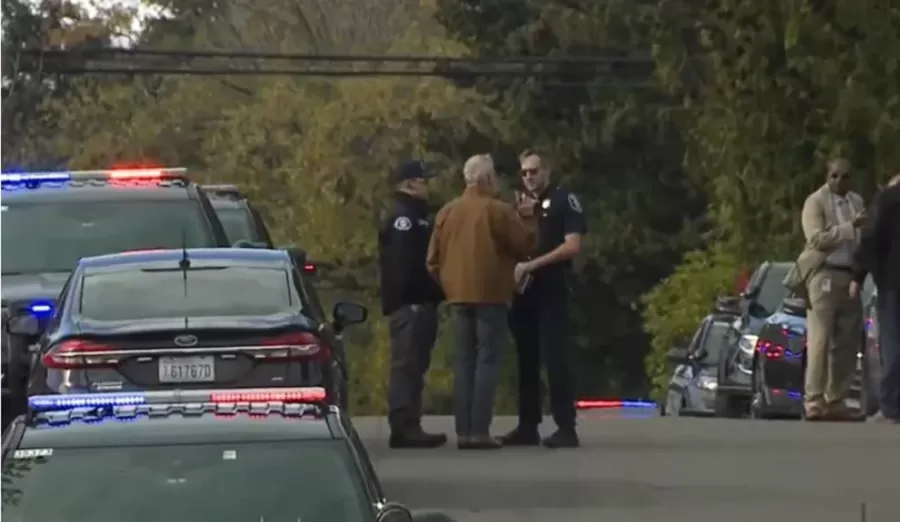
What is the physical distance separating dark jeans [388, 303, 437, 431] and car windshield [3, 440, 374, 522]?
750cm

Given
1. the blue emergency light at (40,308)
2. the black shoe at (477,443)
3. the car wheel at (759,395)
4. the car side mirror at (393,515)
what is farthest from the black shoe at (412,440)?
the car side mirror at (393,515)

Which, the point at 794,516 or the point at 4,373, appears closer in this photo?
the point at 794,516

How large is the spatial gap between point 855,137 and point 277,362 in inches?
768

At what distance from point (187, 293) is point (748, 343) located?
446 inches

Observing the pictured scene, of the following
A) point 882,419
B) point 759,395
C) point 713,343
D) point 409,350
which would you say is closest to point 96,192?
point 409,350

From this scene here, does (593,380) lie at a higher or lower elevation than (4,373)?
lower

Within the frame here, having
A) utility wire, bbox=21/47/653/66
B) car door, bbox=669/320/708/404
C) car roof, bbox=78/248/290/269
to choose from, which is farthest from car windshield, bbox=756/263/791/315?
utility wire, bbox=21/47/653/66

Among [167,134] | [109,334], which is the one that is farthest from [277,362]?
[167,134]

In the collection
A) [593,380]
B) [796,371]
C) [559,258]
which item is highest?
[559,258]

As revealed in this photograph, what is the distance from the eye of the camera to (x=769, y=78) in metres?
31.2

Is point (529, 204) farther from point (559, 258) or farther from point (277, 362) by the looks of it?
point (277, 362)

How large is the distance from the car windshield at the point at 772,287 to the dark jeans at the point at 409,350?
354 inches

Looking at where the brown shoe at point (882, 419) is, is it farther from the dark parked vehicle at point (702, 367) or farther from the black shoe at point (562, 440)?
the dark parked vehicle at point (702, 367)

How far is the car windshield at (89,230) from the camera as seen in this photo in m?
15.5
